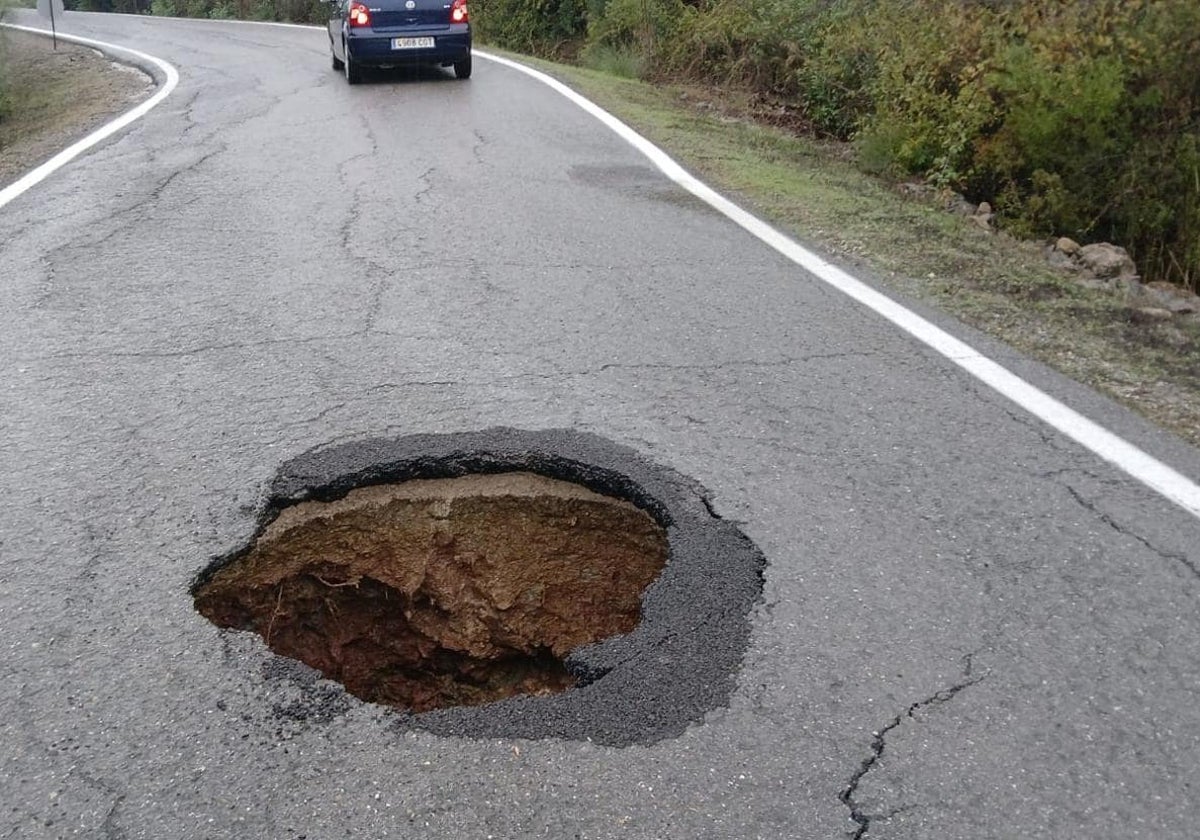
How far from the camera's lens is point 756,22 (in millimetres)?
15039

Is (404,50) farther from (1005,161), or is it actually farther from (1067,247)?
(1067,247)

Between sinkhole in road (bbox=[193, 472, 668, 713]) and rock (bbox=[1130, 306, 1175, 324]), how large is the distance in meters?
3.47

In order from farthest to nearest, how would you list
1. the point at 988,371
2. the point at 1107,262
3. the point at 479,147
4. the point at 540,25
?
the point at 540,25 < the point at 479,147 < the point at 1107,262 < the point at 988,371

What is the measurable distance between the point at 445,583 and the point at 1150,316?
4219 mm

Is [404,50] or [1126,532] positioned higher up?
[404,50]

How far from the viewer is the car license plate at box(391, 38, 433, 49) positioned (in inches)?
→ 542

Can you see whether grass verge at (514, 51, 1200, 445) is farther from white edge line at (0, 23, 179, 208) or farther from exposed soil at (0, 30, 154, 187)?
exposed soil at (0, 30, 154, 187)

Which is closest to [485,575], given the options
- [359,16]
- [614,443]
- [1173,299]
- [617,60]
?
[614,443]

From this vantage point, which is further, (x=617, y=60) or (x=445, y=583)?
(x=617, y=60)

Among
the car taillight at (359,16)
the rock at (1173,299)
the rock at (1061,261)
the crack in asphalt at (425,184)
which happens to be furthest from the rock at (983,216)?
the car taillight at (359,16)

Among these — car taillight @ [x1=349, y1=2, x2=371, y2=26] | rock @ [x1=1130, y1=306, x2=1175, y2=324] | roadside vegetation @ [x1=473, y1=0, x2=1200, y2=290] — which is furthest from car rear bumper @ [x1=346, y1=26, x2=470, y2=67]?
rock @ [x1=1130, y1=306, x2=1175, y2=324]

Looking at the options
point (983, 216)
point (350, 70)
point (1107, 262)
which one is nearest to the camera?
point (1107, 262)

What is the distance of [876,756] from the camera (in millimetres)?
2516

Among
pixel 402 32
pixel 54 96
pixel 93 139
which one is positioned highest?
pixel 402 32
